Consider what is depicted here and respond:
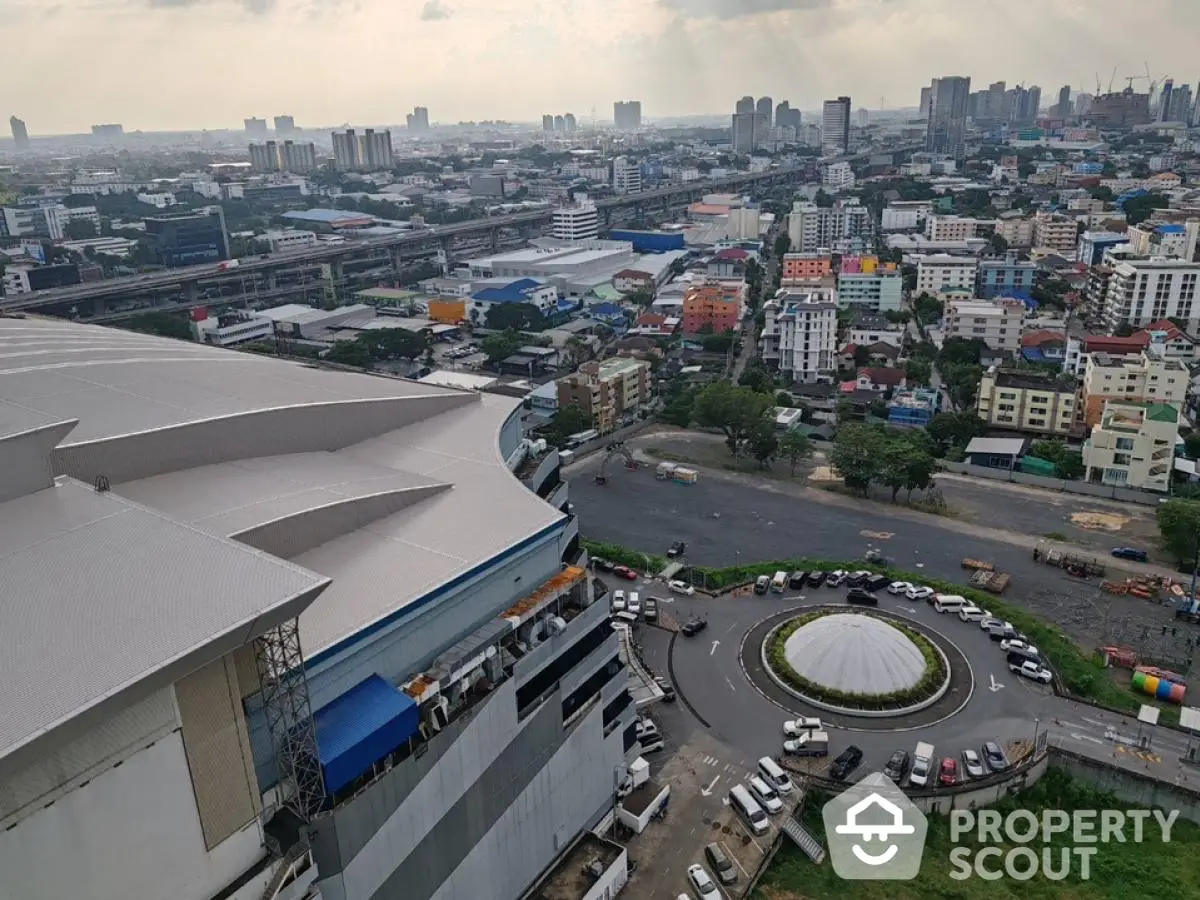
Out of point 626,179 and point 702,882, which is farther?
point 626,179

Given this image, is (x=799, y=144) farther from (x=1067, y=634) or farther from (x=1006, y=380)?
(x=1067, y=634)

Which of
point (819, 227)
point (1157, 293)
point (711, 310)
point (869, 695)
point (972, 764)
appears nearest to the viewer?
point (972, 764)

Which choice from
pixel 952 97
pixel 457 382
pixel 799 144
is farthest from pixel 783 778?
pixel 952 97

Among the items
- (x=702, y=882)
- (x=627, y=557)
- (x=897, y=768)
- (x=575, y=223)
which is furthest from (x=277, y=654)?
(x=575, y=223)

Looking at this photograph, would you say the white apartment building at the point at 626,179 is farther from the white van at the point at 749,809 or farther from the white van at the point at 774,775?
the white van at the point at 749,809

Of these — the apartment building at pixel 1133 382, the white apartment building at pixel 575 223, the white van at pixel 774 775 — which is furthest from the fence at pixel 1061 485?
the white apartment building at pixel 575 223

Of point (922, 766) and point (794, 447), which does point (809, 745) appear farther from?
point (794, 447)

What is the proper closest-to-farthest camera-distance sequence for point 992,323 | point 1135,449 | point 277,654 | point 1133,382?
point 277,654, point 1135,449, point 1133,382, point 992,323
